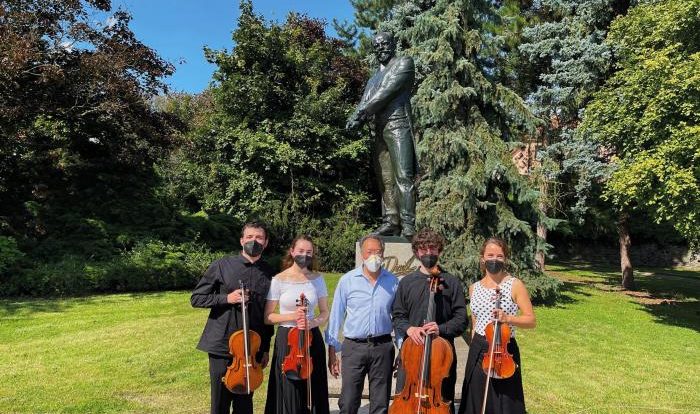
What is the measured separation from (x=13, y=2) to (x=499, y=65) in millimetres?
14615

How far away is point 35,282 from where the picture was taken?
12.0m

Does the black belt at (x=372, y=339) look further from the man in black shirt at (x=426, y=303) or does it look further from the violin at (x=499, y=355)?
the violin at (x=499, y=355)

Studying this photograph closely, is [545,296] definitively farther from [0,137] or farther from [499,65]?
[0,137]

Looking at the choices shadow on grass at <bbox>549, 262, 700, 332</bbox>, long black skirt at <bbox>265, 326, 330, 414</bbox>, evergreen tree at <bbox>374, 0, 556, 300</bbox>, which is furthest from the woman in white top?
shadow on grass at <bbox>549, 262, 700, 332</bbox>

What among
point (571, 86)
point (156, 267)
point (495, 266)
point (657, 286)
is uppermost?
point (571, 86)

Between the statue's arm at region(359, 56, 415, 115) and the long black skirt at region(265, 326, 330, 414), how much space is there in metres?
3.39

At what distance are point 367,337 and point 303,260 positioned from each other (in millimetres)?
714

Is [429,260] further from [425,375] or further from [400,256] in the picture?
[400,256]

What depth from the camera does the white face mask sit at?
11.7 ft

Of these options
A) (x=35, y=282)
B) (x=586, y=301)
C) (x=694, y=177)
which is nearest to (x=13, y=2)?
(x=35, y=282)

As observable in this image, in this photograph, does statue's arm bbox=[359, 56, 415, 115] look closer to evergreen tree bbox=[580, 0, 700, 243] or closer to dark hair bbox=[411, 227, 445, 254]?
dark hair bbox=[411, 227, 445, 254]

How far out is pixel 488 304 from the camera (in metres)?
3.33

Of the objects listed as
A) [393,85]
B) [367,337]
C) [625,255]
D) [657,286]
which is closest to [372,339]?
[367,337]

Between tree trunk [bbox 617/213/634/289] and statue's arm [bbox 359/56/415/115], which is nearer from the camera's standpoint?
statue's arm [bbox 359/56/415/115]
